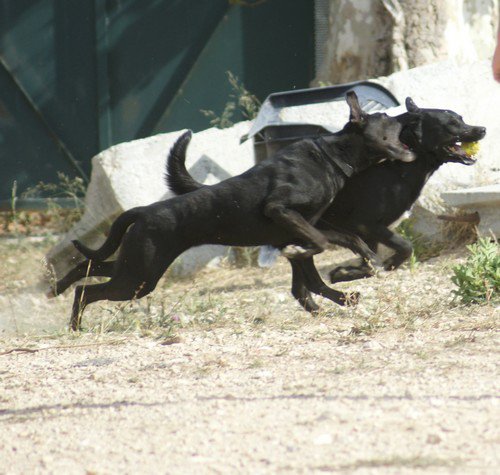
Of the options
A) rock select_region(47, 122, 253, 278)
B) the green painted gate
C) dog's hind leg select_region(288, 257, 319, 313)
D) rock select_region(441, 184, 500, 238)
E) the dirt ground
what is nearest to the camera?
the dirt ground

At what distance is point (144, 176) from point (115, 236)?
2383mm

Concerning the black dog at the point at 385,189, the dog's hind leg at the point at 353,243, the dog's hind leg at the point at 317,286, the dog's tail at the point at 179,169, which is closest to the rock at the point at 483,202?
the black dog at the point at 385,189

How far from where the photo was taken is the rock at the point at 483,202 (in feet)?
23.4

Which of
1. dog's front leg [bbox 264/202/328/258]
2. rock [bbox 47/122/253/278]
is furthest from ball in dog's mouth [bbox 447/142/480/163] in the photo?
rock [bbox 47/122/253/278]

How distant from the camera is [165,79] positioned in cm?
982

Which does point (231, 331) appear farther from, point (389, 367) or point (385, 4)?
point (385, 4)

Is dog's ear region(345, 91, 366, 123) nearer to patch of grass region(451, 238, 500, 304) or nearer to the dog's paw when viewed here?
the dog's paw

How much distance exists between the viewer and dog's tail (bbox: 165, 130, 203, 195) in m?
5.96

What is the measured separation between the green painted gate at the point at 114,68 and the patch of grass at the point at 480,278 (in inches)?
191

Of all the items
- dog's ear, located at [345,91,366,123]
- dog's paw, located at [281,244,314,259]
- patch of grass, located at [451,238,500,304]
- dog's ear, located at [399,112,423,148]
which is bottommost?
patch of grass, located at [451,238,500,304]

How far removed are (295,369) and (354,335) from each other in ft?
2.67

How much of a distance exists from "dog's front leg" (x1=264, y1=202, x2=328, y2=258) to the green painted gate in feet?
14.6

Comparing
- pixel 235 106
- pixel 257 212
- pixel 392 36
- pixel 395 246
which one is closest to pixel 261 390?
pixel 257 212

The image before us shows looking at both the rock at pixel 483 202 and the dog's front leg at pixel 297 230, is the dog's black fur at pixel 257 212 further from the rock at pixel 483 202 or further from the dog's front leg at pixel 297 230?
the rock at pixel 483 202
